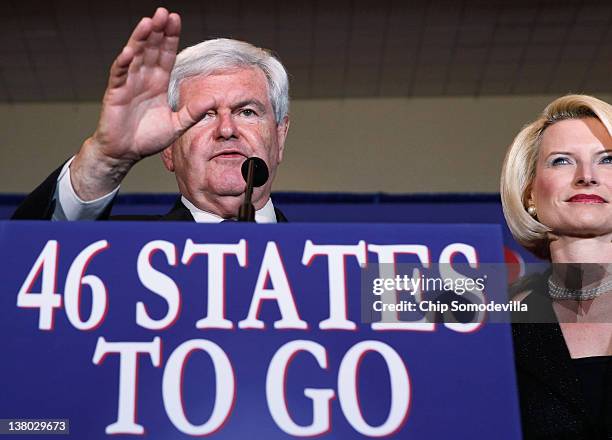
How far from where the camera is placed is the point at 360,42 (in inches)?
134

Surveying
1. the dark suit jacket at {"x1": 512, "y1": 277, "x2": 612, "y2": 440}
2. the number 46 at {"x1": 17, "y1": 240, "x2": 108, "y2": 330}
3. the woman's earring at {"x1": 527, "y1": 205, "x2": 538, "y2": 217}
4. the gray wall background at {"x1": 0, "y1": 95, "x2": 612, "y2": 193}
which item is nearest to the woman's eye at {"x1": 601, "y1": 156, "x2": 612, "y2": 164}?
the woman's earring at {"x1": 527, "y1": 205, "x2": 538, "y2": 217}

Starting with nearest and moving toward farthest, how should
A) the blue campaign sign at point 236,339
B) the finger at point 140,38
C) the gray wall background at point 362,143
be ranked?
1. the blue campaign sign at point 236,339
2. the finger at point 140,38
3. the gray wall background at point 362,143

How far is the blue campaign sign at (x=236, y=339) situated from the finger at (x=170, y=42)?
35 cm

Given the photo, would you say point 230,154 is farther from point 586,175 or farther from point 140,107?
point 586,175

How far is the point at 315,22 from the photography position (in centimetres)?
333

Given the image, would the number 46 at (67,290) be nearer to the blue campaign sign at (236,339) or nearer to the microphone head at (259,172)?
the blue campaign sign at (236,339)

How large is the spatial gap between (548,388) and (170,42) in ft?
2.38

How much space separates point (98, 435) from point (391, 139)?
2953 millimetres

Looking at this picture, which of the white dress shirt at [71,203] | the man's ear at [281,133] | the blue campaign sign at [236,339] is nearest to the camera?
the blue campaign sign at [236,339]

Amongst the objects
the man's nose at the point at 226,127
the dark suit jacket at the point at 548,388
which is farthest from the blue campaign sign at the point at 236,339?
the man's nose at the point at 226,127

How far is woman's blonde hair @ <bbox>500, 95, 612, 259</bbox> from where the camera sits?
149cm

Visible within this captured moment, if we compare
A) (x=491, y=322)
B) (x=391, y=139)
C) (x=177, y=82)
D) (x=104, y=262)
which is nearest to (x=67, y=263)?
(x=104, y=262)

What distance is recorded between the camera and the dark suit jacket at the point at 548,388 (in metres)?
1.17

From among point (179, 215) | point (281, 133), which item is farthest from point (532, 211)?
point (179, 215)
